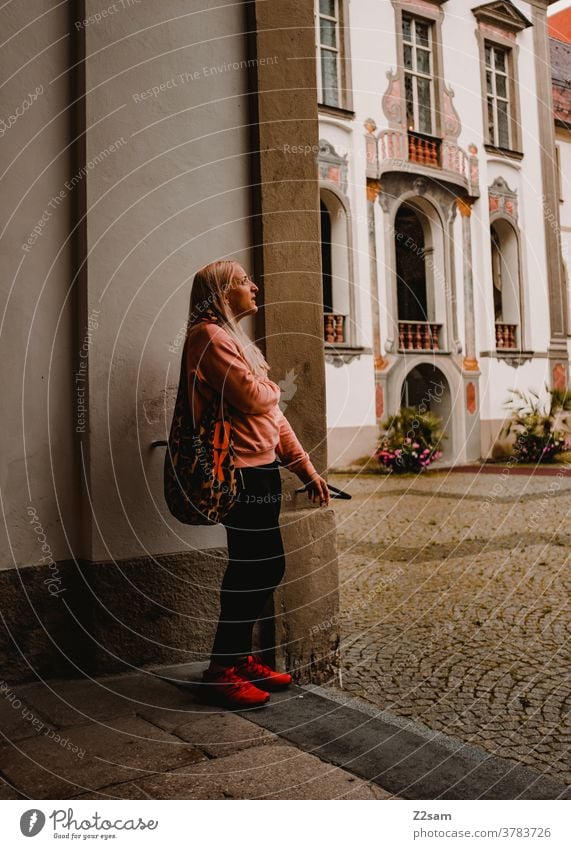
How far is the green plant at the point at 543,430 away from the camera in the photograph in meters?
12.9

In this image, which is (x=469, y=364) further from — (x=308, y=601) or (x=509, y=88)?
(x=308, y=601)

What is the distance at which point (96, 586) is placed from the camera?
2562mm

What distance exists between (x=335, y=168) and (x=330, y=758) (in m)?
11.3

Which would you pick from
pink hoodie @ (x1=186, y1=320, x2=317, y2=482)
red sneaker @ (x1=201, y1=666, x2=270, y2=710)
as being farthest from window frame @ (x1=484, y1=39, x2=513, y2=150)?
red sneaker @ (x1=201, y1=666, x2=270, y2=710)

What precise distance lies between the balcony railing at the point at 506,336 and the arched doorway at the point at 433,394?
4.95 ft

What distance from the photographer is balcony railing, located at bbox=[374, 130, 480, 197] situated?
1261 centimetres

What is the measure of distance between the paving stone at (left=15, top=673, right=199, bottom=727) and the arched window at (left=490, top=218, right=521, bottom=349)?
42.0ft

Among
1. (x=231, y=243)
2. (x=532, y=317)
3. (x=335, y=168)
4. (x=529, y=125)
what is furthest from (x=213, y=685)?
(x=529, y=125)

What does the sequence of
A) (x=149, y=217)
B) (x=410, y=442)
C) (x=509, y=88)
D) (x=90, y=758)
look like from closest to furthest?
(x=90, y=758)
(x=149, y=217)
(x=410, y=442)
(x=509, y=88)

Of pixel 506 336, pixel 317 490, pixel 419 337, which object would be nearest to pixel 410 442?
pixel 419 337

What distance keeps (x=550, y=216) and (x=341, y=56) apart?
212 inches

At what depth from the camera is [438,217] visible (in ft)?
45.3

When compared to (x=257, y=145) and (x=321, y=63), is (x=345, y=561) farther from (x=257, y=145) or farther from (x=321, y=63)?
(x=321, y=63)

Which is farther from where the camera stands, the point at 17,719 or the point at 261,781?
the point at 17,719
